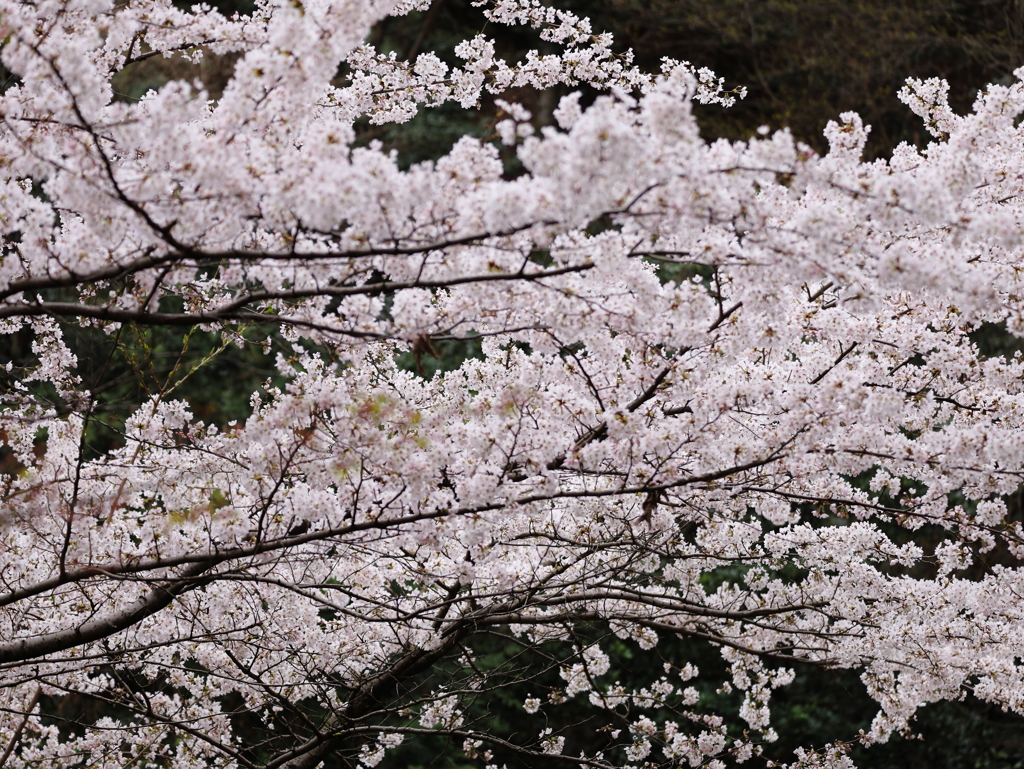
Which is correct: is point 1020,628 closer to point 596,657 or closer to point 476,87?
point 596,657

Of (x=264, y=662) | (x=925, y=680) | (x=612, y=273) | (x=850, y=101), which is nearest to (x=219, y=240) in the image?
(x=612, y=273)

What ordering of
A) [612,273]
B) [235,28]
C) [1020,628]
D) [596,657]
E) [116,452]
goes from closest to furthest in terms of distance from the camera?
[612,273] → [235,28] → [116,452] → [1020,628] → [596,657]

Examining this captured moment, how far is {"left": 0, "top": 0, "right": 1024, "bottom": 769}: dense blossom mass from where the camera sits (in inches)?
101

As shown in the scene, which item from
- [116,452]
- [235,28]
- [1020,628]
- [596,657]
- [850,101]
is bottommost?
[1020,628]

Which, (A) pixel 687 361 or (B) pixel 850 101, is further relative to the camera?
(B) pixel 850 101

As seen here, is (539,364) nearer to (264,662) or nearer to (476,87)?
(476,87)

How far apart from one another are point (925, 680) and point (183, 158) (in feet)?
13.4

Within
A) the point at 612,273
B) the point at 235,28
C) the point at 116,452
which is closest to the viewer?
the point at 612,273

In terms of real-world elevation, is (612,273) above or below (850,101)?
below

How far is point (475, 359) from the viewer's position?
12.7 ft

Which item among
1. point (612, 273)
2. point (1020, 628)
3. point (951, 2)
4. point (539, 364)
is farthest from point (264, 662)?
point (951, 2)

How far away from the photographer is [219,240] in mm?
2688

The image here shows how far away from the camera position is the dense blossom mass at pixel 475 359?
2.56m

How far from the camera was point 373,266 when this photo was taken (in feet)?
9.49
